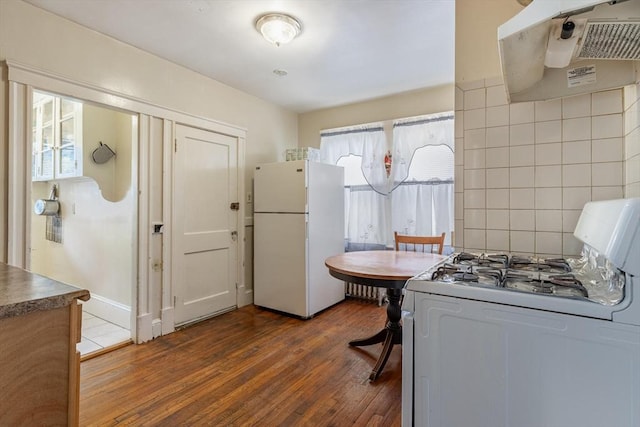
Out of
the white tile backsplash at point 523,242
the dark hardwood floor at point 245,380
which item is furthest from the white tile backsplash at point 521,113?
the dark hardwood floor at point 245,380

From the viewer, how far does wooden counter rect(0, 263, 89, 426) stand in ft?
2.81

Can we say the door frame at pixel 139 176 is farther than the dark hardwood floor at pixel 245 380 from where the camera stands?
Yes

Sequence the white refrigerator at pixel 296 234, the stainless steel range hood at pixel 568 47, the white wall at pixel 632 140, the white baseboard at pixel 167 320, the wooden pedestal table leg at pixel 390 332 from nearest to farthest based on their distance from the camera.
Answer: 1. the stainless steel range hood at pixel 568 47
2. the white wall at pixel 632 140
3. the wooden pedestal table leg at pixel 390 332
4. the white baseboard at pixel 167 320
5. the white refrigerator at pixel 296 234

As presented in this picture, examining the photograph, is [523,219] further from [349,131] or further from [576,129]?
[349,131]

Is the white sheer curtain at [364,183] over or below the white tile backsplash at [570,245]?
over

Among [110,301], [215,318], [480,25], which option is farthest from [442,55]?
[110,301]

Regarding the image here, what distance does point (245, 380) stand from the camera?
2010 mm

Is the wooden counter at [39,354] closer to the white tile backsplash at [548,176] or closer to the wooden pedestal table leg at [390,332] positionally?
the wooden pedestal table leg at [390,332]

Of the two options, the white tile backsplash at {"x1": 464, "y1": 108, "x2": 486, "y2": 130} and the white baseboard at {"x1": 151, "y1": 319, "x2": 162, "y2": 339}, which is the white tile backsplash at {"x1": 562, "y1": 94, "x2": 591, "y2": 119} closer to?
the white tile backsplash at {"x1": 464, "y1": 108, "x2": 486, "y2": 130}

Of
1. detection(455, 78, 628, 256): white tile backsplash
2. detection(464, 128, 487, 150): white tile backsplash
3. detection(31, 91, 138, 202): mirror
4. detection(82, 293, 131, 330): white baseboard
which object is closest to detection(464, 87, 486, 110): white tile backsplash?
detection(455, 78, 628, 256): white tile backsplash

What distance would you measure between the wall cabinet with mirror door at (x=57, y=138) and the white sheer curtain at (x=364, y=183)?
2.59 metres

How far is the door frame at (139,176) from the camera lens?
6.31 feet

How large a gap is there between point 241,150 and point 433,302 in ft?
9.59

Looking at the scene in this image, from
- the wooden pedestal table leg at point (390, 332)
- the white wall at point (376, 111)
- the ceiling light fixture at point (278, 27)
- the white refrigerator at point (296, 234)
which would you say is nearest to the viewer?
the ceiling light fixture at point (278, 27)
